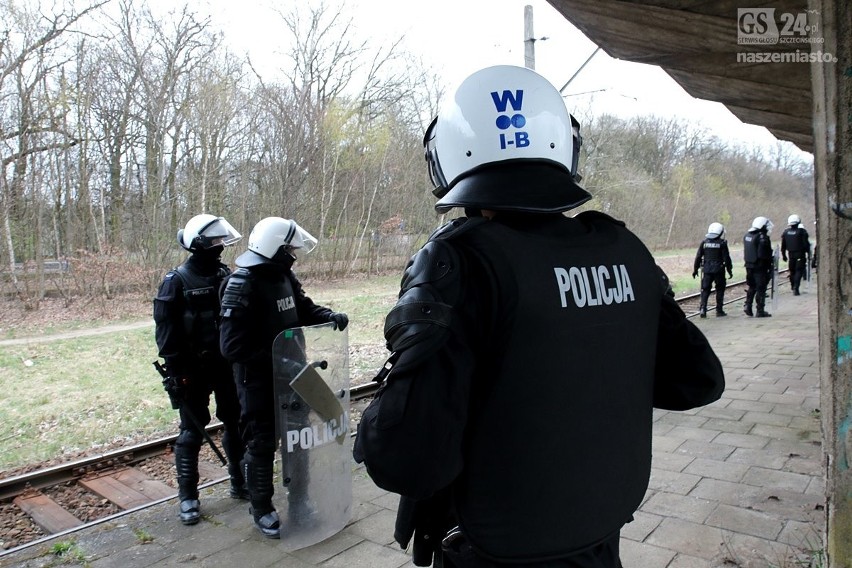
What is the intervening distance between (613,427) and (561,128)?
0.79m

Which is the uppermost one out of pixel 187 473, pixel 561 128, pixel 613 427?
pixel 561 128

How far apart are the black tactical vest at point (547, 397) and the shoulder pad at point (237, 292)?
2599mm

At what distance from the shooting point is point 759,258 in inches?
474

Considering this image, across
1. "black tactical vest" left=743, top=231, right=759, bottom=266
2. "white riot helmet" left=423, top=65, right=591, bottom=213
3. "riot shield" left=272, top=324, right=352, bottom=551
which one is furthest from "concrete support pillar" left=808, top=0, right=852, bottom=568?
"black tactical vest" left=743, top=231, right=759, bottom=266

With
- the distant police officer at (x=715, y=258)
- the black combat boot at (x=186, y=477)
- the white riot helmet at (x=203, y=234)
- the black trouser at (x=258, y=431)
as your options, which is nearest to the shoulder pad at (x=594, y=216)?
the black trouser at (x=258, y=431)

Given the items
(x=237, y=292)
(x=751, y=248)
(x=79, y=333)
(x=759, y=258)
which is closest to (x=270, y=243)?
(x=237, y=292)

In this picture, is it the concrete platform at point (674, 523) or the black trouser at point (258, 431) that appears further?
the black trouser at point (258, 431)

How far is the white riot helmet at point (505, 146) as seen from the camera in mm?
1434

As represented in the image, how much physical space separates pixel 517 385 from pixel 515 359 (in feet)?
0.20

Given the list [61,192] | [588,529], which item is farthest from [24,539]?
[61,192]

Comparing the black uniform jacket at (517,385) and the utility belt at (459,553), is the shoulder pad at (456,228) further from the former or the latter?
the utility belt at (459,553)

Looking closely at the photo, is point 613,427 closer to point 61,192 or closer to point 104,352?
point 104,352

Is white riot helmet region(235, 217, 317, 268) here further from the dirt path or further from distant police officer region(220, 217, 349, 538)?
the dirt path

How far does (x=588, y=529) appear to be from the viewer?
1.44 m
